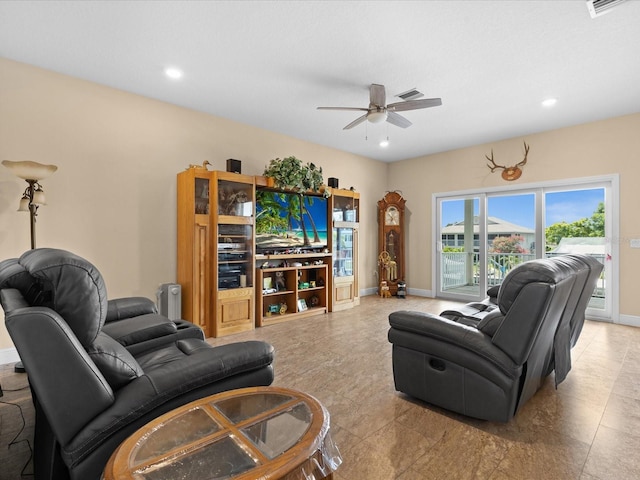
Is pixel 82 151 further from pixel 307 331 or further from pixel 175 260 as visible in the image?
pixel 307 331

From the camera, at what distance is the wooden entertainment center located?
160 inches

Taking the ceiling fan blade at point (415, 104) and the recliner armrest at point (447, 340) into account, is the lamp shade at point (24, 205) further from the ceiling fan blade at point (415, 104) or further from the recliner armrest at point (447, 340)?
the ceiling fan blade at point (415, 104)

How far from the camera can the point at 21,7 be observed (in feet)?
8.04

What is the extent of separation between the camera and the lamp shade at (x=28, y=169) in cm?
280

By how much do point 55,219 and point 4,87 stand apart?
1.31m

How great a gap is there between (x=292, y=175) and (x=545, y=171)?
13.4 ft

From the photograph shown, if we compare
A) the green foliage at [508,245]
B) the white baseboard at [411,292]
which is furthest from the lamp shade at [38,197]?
the green foliage at [508,245]

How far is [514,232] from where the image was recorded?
5.71 metres

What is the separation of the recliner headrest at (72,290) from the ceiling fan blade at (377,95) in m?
3.11

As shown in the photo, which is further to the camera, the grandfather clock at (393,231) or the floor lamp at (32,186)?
the grandfather clock at (393,231)

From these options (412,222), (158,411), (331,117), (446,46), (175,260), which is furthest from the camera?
(412,222)

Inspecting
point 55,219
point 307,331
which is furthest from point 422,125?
point 55,219

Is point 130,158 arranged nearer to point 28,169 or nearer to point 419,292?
point 28,169

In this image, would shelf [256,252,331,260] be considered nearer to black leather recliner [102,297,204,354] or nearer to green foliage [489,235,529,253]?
black leather recliner [102,297,204,354]
